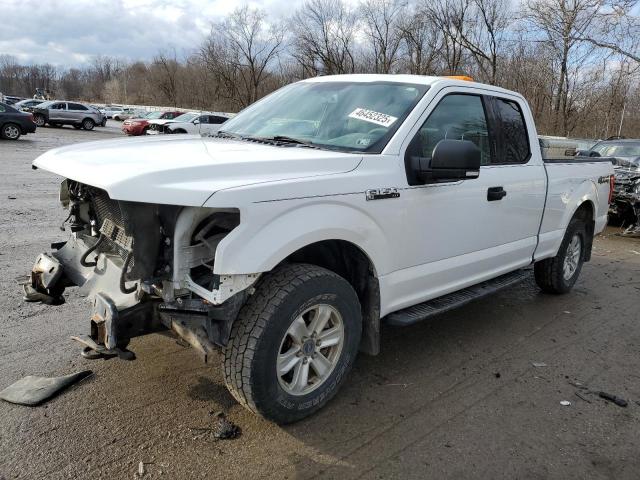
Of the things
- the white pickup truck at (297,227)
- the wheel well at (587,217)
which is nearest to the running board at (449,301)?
the white pickup truck at (297,227)

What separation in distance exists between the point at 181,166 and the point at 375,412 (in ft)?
6.07

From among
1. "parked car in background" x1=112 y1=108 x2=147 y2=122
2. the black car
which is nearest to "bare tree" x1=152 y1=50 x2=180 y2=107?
"parked car in background" x1=112 y1=108 x2=147 y2=122

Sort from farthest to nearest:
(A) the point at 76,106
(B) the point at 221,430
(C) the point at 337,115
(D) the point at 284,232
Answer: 1. (A) the point at 76,106
2. (C) the point at 337,115
3. (B) the point at 221,430
4. (D) the point at 284,232

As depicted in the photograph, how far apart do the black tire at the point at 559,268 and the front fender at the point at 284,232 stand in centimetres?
320

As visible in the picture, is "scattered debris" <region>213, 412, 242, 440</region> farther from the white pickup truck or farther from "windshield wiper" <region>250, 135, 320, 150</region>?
"windshield wiper" <region>250, 135, 320, 150</region>

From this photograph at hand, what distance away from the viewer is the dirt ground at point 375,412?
2.74 m

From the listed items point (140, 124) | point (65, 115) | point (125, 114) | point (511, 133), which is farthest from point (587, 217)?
point (125, 114)

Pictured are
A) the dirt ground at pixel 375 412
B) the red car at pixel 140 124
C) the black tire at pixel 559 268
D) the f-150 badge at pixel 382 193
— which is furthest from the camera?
the red car at pixel 140 124

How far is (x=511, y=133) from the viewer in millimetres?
4578

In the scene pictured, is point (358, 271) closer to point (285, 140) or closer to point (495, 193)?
point (285, 140)

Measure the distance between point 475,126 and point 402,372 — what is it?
1975mm

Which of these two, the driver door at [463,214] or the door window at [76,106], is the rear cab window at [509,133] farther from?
the door window at [76,106]

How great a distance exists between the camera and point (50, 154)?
3367mm

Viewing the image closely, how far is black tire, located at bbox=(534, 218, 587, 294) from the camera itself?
558 centimetres
